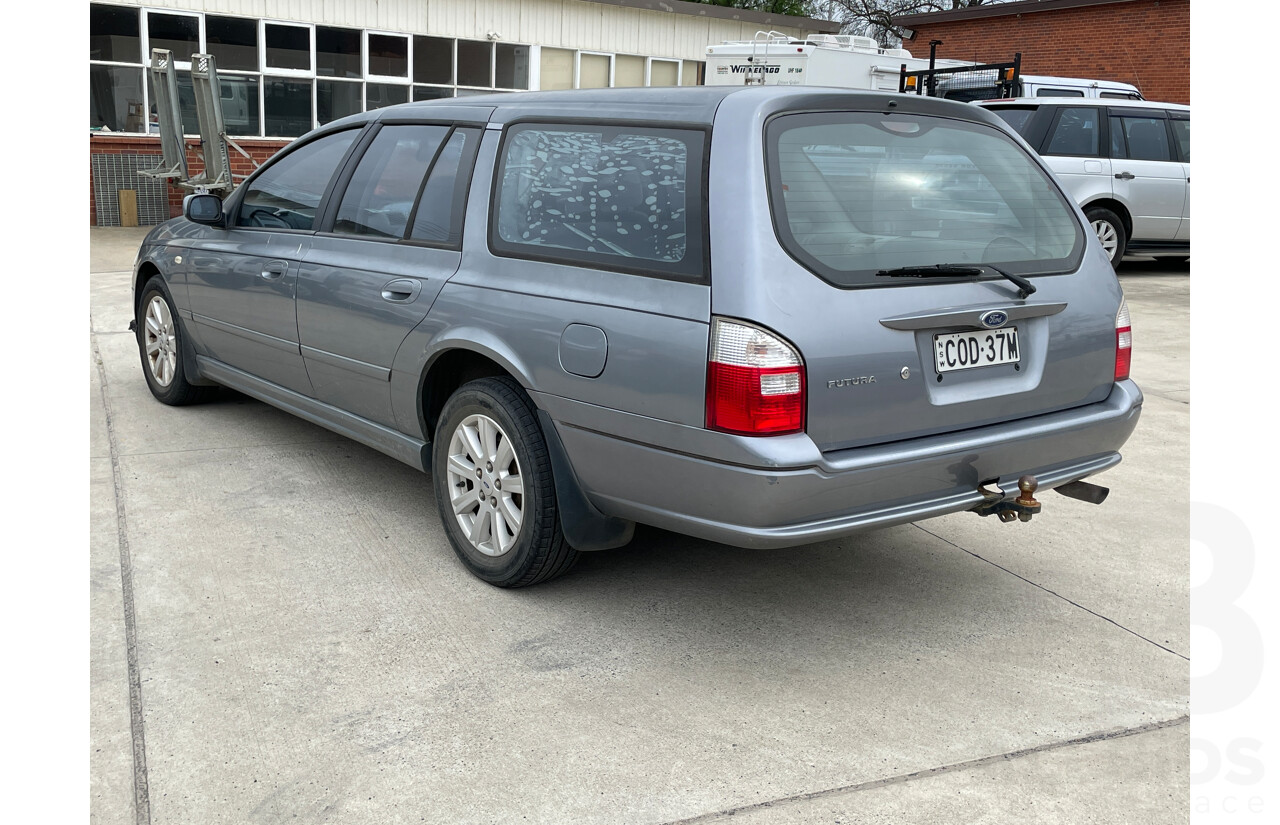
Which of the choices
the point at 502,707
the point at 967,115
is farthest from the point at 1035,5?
the point at 502,707

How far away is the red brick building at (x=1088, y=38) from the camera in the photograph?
20.9 meters

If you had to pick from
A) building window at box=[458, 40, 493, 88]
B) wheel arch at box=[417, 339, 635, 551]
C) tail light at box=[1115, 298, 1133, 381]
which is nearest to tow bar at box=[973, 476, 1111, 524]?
tail light at box=[1115, 298, 1133, 381]

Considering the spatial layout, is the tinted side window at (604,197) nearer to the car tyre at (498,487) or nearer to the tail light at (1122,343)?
the car tyre at (498,487)

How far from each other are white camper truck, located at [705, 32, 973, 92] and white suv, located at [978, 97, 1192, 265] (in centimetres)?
336

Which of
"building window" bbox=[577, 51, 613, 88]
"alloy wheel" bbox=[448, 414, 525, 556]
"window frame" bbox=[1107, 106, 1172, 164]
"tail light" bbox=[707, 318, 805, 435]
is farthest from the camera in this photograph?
"building window" bbox=[577, 51, 613, 88]

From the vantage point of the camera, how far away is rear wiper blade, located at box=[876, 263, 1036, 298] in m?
3.17

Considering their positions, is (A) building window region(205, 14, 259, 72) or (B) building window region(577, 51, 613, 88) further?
(B) building window region(577, 51, 613, 88)

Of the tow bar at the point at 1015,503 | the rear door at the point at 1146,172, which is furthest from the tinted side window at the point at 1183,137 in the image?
the tow bar at the point at 1015,503

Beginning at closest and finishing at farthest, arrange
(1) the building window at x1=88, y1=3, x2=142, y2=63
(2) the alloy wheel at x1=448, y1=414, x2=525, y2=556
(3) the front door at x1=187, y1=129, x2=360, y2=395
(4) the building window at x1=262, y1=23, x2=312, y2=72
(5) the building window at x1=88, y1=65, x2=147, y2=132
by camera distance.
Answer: (2) the alloy wheel at x1=448, y1=414, x2=525, y2=556 → (3) the front door at x1=187, y1=129, x2=360, y2=395 → (1) the building window at x1=88, y1=3, x2=142, y2=63 → (5) the building window at x1=88, y1=65, x2=147, y2=132 → (4) the building window at x1=262, y1=23, x2=312, y2=72

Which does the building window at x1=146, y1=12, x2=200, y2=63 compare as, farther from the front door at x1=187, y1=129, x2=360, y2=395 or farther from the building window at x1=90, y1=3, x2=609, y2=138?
the front door at x1=187, y1=129, x2=360, y2=395

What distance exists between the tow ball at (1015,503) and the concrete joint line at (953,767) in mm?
655

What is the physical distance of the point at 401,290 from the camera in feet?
13.2

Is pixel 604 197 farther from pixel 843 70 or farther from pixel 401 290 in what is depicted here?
pixel 843 70

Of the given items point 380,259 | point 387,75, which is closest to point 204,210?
Result: point 380,259
